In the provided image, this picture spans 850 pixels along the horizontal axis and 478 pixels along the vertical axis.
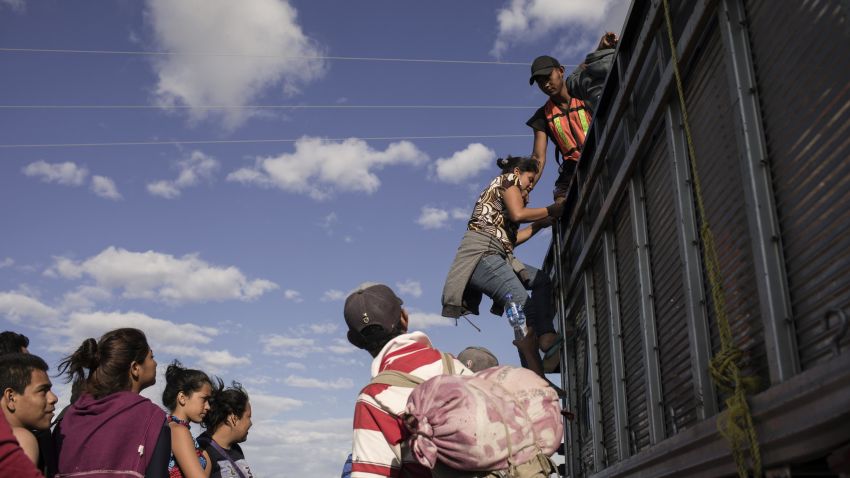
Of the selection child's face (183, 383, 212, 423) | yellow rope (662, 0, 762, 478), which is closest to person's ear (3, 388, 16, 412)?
child's face (183, 383, 212, 423)

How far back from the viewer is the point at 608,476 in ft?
17.0

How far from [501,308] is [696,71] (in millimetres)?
3501

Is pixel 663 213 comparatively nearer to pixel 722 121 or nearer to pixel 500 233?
pixel 722 121

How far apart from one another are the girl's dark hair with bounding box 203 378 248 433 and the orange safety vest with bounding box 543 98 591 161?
12.4ft

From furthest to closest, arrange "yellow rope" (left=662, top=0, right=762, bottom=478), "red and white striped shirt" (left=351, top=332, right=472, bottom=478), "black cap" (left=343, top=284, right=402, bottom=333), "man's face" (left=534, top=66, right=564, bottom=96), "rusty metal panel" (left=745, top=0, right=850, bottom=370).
Answer: "man's face" (left=534, top=66, right=564, bottom=96)
"black cap" (left=343, top=284, right=402, bottom=333)
"red and white striped shirt" (left=351, top=332, right=472, bottom=478)
"yellow rope" (left=662, top=0, right=762, bottom=478)
"rusty metal panel" (left=745, top=0, right=850, bottom=370)

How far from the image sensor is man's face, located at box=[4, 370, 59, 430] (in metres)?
3.24

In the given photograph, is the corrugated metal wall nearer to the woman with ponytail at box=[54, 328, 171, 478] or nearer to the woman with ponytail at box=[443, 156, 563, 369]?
the woman with ponytail at box=[443, 156, 563, 369]

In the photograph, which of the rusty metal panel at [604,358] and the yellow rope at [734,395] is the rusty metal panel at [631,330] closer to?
the rusty metal panel at [604,358]

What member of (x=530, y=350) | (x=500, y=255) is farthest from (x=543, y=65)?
(x=530, y=350)

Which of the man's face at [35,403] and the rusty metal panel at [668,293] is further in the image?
the rusty metal panel at [668,293]

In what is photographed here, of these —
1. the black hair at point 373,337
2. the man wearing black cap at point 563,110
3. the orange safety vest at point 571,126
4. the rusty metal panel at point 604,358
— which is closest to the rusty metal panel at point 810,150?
the black hair at point 373,337

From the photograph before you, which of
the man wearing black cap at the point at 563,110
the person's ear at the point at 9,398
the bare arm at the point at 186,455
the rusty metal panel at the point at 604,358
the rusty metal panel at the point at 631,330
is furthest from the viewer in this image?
the man wearing black cap at the point at 563,110

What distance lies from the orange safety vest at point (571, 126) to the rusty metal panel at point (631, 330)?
211cm

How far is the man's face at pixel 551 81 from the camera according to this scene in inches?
278
